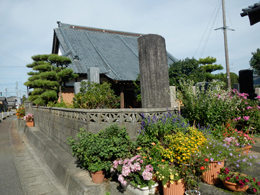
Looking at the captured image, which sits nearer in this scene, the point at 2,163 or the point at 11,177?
the point at 11,177

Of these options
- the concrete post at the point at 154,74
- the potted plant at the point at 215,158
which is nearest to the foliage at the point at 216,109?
the concrete post at the point at 154,74

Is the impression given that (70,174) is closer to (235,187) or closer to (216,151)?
(216,151)

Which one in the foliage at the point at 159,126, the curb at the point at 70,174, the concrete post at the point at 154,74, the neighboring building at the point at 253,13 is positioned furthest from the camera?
the concrete post at the point at 154,74

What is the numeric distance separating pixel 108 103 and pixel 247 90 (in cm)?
603

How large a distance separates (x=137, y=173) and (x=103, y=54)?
12.6 m

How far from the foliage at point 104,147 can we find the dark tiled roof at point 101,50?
7.91 metres

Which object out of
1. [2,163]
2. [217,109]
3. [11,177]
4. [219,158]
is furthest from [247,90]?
[2,163]

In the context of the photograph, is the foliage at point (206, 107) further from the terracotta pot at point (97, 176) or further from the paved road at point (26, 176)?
the paved road at point (26, 176)

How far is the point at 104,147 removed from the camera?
3.40 meters

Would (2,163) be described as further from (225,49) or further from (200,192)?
(225,49)

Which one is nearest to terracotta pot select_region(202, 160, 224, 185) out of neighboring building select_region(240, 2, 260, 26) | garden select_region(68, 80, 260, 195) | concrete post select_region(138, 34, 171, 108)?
garden select_region(68, 80, 260, 195)

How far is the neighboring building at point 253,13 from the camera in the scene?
4078 mm

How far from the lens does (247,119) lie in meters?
4.80

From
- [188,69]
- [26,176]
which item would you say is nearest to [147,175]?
[26,176]
